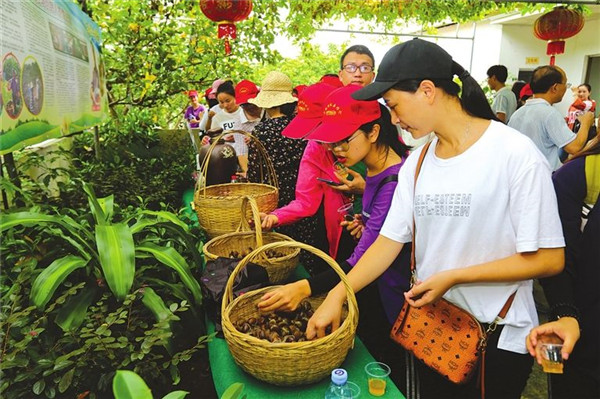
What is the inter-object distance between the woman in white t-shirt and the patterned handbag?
3 cm

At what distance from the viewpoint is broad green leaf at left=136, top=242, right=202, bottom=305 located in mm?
1834

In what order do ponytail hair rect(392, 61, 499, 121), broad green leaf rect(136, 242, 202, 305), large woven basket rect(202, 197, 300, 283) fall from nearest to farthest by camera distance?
ponytail hair rect(392, 61, 499, 121), broad green leaf rect(136, 242, 202, 305), large woven basket rect(202, 197, 300, 283)

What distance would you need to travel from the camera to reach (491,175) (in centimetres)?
113

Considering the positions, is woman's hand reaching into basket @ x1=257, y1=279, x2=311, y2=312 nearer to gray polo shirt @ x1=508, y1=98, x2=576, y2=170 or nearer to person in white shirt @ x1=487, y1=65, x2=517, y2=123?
gray polo shirt @ x1=508, y1=98, x2=576, y2=170

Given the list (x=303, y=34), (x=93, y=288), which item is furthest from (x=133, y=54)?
(x=93, y=288)

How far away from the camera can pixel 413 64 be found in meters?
1.19

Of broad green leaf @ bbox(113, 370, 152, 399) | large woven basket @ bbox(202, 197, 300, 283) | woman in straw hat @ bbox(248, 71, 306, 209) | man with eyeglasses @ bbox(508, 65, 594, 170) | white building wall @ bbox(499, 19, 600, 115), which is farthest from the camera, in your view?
white building wall @ bbox(499, 19, 600, 115)

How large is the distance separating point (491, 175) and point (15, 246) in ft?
6.82

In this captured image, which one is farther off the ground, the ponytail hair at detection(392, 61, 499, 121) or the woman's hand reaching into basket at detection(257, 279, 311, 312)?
the ponytail hair at detection(392, 61, 499, 121)

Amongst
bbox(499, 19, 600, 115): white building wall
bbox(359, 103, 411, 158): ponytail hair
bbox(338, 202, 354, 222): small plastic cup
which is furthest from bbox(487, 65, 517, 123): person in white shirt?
bbox(499, 19, 600, 115): white building wall

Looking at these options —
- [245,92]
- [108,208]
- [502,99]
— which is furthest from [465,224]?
[502,99]

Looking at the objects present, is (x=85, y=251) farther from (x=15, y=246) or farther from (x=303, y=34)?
(x=303, y=34)

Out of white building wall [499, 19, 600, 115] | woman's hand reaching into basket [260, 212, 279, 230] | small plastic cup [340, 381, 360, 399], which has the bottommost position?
small plastic cup [340, 381, 360, 399]

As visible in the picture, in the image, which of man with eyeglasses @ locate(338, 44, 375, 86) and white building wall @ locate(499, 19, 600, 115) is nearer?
man with eyeglasses @ locate(338, 44, 375, 86)
